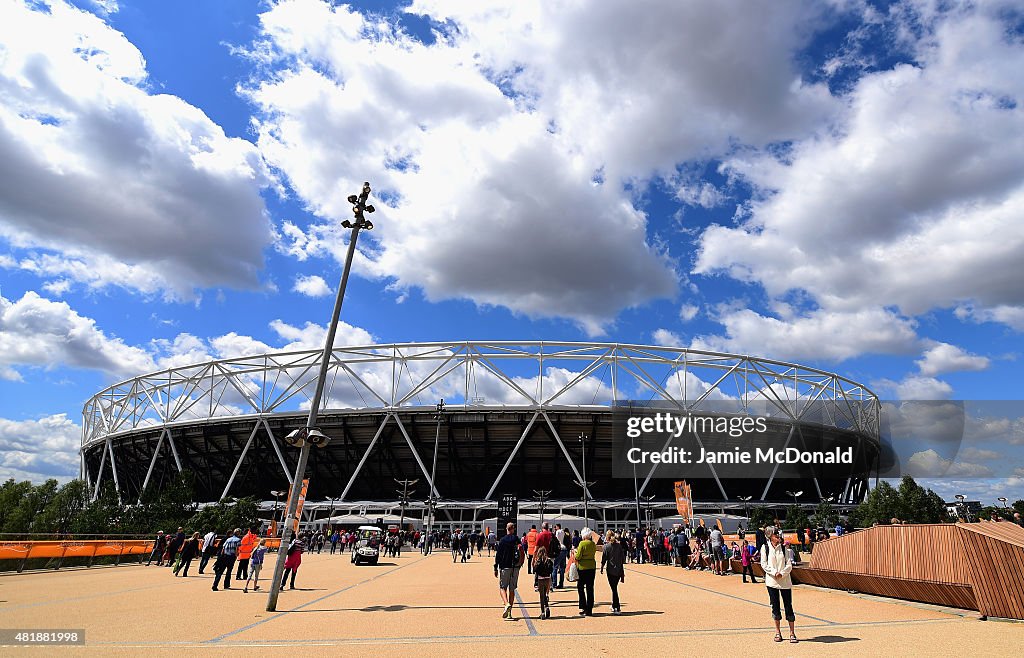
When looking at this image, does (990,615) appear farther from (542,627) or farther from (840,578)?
(542,627)

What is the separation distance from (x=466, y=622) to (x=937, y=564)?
7.75 metres

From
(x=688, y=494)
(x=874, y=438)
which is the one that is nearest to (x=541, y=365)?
(x=688, y=494)

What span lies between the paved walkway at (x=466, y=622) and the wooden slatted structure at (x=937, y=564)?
1.02 ft

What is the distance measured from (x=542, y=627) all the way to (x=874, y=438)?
67283mm

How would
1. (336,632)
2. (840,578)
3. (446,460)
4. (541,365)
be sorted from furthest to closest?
(446,460), (541,365), (840,578), (336,632)

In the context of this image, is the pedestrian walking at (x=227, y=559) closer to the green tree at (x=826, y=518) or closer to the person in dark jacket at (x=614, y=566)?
the person in dark jacket at (x=614, y=566)

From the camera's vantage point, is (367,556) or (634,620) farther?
(367,556)

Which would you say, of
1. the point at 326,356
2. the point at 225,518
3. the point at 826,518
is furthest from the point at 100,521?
the point at 826,518

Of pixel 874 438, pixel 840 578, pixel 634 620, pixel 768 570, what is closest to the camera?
pixel 768 570

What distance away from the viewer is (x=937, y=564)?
32.3ft

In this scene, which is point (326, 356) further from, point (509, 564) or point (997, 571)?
point (997, 571)

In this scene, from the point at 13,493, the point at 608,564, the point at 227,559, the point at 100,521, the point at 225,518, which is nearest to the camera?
the point at 608,564

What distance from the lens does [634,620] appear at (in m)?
9.46

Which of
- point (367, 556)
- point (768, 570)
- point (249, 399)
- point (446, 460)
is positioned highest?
point (249, 399)
